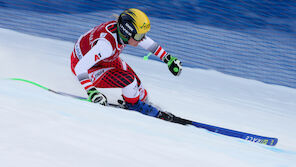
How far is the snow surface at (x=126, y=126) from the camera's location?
1959 mm

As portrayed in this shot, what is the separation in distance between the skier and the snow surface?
1.00 feet

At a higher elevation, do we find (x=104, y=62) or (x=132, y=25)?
(x=132, y=25)

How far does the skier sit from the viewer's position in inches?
124

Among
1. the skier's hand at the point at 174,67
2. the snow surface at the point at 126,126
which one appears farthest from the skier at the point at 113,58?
the snow surface at the point at 126,126

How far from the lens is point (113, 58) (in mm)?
3512

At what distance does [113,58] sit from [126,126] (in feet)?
3.56

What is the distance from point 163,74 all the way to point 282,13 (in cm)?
350

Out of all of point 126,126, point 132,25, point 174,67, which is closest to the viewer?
point 126,126

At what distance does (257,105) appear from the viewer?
486 cm

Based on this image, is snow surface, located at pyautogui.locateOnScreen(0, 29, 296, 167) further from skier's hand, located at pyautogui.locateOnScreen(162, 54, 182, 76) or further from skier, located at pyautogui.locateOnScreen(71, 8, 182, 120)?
skier's hand, located at pyautogui.locateOnScreen(162, 54, 182, 76)

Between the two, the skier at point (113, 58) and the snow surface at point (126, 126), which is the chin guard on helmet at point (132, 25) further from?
the snow surface at point (126, 126)

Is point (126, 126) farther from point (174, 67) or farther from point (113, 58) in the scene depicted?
point (174, 67)

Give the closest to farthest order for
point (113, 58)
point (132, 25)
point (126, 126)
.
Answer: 1. point (126, 126)
2. point (132, 25)
3. point (113, 58)

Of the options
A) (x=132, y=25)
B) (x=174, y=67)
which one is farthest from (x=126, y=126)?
(x=174, y=67)
